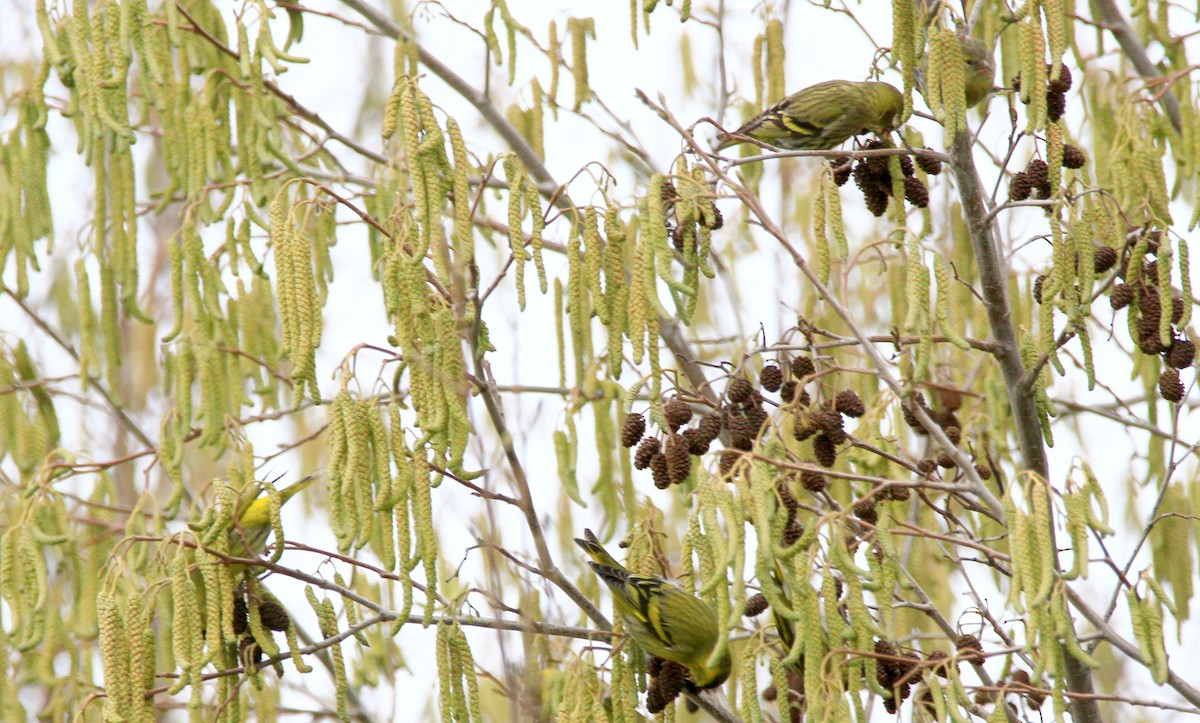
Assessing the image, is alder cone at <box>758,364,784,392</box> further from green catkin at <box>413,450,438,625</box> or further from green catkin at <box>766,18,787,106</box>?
green catkin at <box>766,18,787,106</box>

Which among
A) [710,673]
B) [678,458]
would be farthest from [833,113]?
[710,673]

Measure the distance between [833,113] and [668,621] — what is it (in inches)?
48.7

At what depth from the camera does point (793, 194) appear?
5.59 m

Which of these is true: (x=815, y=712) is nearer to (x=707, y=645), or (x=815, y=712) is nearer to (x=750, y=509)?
(x=750, y=509)

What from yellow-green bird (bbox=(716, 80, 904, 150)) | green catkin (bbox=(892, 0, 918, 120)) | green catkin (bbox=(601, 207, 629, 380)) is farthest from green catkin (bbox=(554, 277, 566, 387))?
green catkin (bbox=(892, 0, 918, 120))

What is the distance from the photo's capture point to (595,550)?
3.59m

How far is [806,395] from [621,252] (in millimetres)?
549

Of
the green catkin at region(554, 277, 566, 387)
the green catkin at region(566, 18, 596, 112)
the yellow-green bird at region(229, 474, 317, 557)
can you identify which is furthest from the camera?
the green catkin at region(566, 18, 596, 112)

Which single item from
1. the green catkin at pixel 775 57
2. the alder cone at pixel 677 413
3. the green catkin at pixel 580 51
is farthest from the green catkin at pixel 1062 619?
the green catkin at pixel 580 51

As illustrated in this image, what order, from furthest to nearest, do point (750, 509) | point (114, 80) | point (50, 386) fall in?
point (50, 386) → point (114, 80) → point (750, 509)

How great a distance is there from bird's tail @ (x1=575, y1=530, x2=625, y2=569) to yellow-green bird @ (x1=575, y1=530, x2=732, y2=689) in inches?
4.3

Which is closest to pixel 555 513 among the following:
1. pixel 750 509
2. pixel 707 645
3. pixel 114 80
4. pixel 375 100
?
pixel 707 645

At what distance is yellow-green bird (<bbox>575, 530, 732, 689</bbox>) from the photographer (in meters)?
3.02

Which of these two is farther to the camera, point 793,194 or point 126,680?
point 793,194
